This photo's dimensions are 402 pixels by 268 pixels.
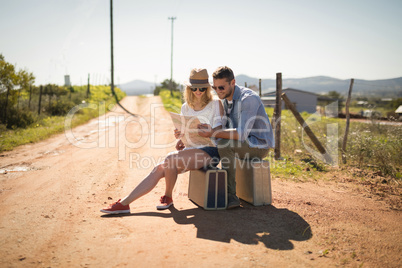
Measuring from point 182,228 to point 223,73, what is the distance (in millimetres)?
1991

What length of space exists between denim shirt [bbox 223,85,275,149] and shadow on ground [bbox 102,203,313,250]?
2.98 feet

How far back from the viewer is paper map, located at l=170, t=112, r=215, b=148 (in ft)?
12.1

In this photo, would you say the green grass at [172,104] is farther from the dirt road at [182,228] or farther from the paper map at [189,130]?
the paper map at [189,130]

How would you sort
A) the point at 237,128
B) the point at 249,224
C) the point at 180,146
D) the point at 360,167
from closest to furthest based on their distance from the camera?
the point at 249,224 → the point at 237,128 → the point at 180,146 → the point at 360,167

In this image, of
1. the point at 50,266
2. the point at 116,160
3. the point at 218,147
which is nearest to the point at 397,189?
the point at 218,147

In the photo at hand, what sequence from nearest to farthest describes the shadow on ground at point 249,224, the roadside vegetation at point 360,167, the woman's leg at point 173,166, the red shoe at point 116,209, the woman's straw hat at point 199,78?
the shadow on ground at point 249,224 → the red shoe at point 116,209 → the woman's leg at point 173,166 → the woman's straw hat at point 199,78 → the roadside vegetation at point 360,167

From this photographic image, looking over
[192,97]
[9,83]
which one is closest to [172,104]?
[9,83]

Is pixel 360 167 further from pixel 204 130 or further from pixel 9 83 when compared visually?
pixel 9 83

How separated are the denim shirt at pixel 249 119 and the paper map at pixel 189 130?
15.9 inches

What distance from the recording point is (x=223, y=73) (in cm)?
374

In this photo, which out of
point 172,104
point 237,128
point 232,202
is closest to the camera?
point 237,128

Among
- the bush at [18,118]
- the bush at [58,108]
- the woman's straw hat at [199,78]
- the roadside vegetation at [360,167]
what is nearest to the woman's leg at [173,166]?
the woman's straw hat at [199,78]

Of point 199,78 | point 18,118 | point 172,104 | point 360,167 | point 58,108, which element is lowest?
point 360,167

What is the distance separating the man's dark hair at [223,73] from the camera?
373 cm
